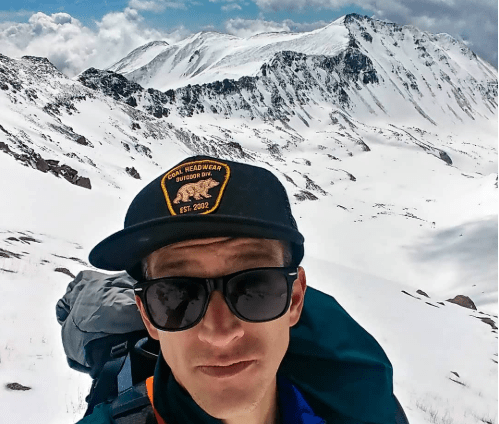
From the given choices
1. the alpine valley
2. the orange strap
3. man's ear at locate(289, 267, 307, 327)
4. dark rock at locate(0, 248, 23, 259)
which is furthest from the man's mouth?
dark rock at locate(0, 248, 23, 259)

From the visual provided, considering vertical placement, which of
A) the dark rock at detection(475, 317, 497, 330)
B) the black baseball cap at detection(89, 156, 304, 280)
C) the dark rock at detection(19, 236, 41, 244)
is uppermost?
the black baseball cap at detection(89, 156, 304, 280)

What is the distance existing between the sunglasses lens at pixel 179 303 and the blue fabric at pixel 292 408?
29.2 inches

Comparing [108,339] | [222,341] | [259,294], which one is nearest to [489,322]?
[108,339]

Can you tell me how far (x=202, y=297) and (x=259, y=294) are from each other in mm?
246

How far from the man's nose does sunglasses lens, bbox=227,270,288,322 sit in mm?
44

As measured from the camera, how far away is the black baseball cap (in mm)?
1748

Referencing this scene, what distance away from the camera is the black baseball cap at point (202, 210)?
175 centimetres

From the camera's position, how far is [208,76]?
198 m

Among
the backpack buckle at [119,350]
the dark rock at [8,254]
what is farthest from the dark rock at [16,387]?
the dark rock at [8,254]

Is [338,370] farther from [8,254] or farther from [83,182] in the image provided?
[83,182]

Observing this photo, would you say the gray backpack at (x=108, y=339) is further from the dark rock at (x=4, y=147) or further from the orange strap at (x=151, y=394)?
the dark rock at (x=4, y=147)

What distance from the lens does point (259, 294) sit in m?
1.84

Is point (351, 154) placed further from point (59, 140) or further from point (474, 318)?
point (474, 318)

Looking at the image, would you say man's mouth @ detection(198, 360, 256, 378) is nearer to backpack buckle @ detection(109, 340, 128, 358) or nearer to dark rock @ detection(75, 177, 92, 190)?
backpack buckle @ detection(109, 340, 128, 358)
